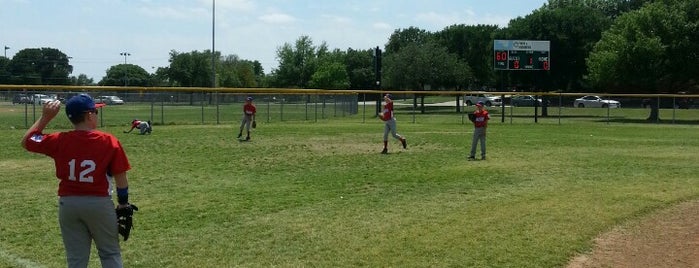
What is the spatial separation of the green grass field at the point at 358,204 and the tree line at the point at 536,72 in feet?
91.4

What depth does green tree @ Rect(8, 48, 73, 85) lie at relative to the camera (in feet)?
410

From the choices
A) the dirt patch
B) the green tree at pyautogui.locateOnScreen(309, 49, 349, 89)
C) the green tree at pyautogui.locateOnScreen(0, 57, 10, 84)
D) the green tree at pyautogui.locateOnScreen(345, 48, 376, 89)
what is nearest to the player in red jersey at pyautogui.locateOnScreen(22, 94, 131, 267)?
the dirt patch

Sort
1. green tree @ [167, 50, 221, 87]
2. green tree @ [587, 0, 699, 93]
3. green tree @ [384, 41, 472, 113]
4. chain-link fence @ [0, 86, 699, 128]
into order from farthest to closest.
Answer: green tree @ [167, 50, 221, 87]
green tree @ [384, 41, 472, 113]
green tree @ [587, 0, 699, 93]
chain-link fence @ [0, 86, 699, 128]

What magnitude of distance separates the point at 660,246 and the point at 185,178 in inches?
321

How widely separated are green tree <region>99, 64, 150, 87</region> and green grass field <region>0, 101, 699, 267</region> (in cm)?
10678

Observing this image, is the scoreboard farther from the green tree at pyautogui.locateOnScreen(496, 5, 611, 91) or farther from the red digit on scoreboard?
the green tree at pyautogui.locateOnScreen(496, 5, 611, 91)

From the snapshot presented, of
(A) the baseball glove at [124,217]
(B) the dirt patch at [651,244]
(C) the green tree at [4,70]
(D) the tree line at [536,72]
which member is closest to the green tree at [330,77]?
(D) the tree line at [536,72]

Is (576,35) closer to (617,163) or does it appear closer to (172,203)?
(617,163)

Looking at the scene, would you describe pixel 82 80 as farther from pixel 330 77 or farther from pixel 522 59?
pixel 522 59

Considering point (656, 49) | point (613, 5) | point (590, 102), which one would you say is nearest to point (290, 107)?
point (656, 49)

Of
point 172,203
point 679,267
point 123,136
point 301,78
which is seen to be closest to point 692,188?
point 679,267

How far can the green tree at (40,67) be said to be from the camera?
125 meters

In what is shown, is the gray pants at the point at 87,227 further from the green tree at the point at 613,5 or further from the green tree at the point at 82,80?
the green tree at the point at 82,80

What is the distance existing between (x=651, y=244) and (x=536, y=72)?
46.7 meters
